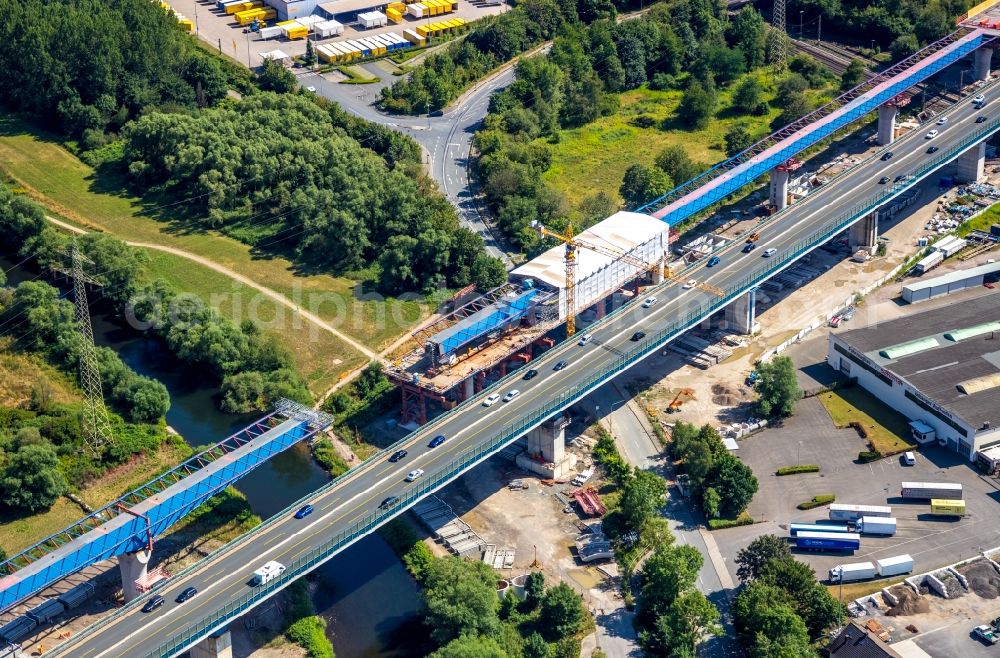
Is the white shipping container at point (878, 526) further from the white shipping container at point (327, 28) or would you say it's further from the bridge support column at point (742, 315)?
the white shipping container at point (327, 28)

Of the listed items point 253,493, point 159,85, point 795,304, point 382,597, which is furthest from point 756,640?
point 159,85

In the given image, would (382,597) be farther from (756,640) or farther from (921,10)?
(921,10)

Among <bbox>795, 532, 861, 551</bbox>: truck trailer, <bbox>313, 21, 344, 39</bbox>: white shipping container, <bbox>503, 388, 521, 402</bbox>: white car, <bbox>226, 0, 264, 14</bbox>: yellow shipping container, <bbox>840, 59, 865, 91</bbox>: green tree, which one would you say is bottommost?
<bbox>795, 532, 861, 551</bbox>: truck trailer

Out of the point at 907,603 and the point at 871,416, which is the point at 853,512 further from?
the point at 871,416

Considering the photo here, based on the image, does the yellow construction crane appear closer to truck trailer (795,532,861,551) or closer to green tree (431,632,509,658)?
truck trailer (795,532,861,551)

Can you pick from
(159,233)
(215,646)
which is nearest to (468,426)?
(215,646)

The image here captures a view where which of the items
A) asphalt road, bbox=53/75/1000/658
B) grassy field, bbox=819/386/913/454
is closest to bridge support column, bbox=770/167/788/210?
asphalt road, bbox=53/75/1000/658
